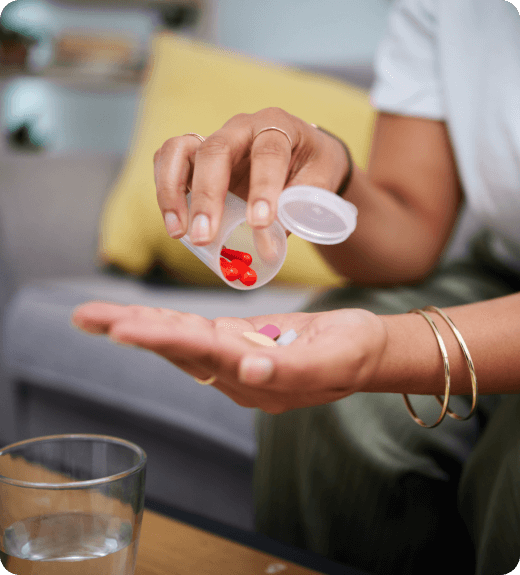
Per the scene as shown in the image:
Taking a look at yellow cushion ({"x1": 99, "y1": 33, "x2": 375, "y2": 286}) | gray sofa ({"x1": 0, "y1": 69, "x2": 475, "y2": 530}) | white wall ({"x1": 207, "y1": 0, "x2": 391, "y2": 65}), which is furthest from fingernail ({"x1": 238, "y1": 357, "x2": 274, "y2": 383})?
white wall ({"x1": 207, "y1": 0, "x2": 391, "y2": 65})

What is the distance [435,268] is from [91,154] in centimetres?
66

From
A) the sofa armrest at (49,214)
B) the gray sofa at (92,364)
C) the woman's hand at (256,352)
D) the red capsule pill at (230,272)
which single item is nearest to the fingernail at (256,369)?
the woman's hand at (256,352)

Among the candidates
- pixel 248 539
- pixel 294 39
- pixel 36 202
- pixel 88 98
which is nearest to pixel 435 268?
pixel 248 539

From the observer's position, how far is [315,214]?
310mm

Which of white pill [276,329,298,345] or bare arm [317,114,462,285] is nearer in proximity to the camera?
white pill [276,329,298,345]

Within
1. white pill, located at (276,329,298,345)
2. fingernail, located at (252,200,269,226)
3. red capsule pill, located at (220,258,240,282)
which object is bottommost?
white pill, located at (276,329,298,345)

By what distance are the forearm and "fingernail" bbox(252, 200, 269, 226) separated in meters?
0.09

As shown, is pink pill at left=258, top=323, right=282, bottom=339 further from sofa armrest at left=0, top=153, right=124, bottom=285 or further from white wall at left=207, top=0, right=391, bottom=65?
white wall at left=207, top=0, right=391, bottom=65

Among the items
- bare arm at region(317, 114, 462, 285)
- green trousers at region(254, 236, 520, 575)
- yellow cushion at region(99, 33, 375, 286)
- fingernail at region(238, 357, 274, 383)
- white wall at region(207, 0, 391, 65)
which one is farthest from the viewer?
white wall at region(207, 0, 391, 65)

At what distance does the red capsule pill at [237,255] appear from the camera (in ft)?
1.05

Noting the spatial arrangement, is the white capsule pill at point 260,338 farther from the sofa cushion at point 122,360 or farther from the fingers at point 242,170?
the sofa cushion at point 122,360

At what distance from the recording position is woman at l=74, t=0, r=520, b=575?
265mm

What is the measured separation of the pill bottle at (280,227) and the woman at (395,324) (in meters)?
0.01

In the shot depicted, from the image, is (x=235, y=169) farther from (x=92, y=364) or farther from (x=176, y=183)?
(x=92, y=364)
